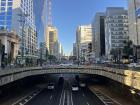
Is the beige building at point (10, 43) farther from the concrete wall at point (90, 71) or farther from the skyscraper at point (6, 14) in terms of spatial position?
the concrete wall at point (90, 71)

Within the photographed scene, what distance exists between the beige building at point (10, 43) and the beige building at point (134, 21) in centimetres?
6837

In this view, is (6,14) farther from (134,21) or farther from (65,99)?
(65,99)

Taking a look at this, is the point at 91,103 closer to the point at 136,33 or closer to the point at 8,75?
the point at 8,75

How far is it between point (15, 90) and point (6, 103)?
24100 millimetres

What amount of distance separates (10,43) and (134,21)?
238 feet

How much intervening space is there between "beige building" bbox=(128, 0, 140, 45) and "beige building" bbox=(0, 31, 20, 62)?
68.4 meters

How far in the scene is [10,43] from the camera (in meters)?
147

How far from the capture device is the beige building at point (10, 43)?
451 ft

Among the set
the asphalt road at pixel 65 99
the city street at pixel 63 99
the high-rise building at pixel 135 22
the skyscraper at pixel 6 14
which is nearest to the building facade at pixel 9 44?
the skyscraper at pixel 6 14

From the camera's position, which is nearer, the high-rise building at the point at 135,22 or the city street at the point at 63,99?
the city street at the point at 63,99

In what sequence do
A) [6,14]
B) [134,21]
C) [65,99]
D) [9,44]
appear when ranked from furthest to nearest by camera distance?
1. [6,14]
2. [134,21]
3. [9,44]
4. [65,99]

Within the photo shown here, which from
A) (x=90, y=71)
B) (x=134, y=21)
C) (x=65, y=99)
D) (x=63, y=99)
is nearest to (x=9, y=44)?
(x=90, y=71)

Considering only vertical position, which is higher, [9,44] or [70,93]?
[9,44]

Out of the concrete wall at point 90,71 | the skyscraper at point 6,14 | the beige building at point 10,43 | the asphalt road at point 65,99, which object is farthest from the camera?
the skyscraper at point 6,14
